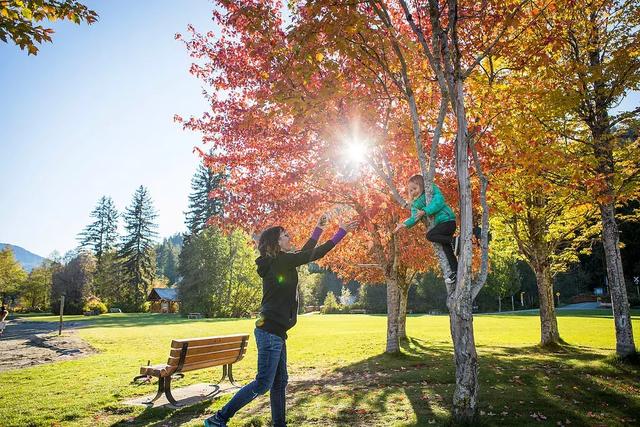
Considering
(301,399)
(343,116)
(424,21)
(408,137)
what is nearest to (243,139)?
(343,116)

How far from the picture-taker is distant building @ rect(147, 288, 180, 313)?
6194cm

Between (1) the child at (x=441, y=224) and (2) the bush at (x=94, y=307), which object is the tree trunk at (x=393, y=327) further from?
(2) the bush at (x=94, y=307)

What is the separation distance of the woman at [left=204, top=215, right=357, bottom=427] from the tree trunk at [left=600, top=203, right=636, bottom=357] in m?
9.43

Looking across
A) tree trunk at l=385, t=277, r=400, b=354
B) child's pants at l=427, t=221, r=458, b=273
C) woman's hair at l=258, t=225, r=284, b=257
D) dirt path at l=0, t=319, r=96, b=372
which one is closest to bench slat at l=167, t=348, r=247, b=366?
woman's hair at l=258, t=225, r=284, b=257

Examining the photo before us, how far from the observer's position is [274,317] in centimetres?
423

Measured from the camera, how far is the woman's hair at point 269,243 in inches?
175

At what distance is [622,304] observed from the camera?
33.8 ft

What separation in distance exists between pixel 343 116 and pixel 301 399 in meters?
5.46

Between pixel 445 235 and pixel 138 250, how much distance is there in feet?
237

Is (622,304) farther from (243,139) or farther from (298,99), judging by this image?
(243,139)

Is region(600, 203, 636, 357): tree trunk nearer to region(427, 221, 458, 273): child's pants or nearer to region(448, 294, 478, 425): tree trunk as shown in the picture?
region(427, 221, 458, 273): child's pants

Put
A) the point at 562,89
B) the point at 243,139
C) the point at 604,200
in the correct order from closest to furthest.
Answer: the point at 604,200 < the point at 562,89 < the point at 243,139

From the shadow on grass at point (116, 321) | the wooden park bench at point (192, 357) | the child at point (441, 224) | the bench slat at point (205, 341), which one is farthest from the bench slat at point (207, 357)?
the shadow on grass at point (116, 321)

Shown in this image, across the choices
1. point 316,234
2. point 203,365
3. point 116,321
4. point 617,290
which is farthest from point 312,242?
point 116,321
